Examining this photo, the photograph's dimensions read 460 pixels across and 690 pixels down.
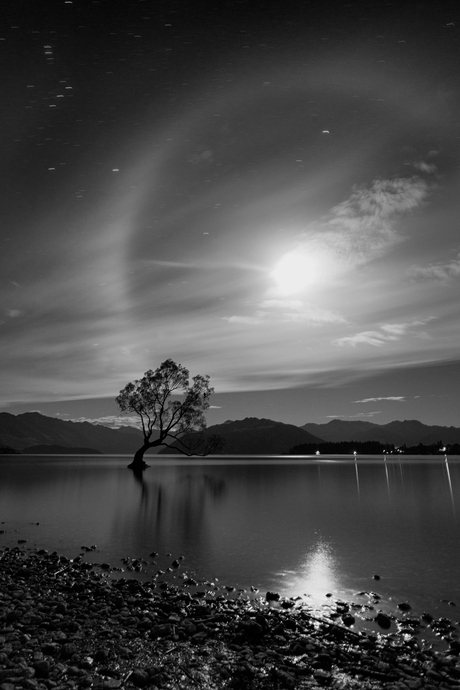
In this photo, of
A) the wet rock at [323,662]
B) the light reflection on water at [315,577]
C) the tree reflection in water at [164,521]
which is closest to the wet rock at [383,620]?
the light reflection on water at [315,577]

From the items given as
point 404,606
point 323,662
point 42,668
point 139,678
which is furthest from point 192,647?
point 404,606

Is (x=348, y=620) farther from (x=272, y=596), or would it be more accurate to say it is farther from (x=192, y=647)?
(x=192, y=647)

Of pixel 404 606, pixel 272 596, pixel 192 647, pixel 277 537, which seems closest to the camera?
pixel 192 647

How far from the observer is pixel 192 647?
9.06 meters

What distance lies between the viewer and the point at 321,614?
11.6 metres

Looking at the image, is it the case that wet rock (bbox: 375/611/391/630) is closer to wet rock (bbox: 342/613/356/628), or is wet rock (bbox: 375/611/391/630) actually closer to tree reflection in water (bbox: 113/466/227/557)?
wet rock (bbox: 342/613/356/628)

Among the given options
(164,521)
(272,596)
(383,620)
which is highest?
(383,620)

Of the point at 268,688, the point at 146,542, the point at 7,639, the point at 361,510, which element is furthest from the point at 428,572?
the point at 361,510

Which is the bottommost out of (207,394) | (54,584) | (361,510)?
(361,510)

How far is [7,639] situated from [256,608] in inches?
273

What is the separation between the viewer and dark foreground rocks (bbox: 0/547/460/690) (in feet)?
25.0

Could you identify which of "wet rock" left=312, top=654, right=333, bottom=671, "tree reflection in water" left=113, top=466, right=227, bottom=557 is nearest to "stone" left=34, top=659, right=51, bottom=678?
"wet rock" left=312, top=654, right=333, bottom=671

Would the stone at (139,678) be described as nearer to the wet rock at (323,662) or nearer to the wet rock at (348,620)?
the wet rock at (323,662)

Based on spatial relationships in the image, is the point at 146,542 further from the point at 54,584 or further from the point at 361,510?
the point at 361,510
